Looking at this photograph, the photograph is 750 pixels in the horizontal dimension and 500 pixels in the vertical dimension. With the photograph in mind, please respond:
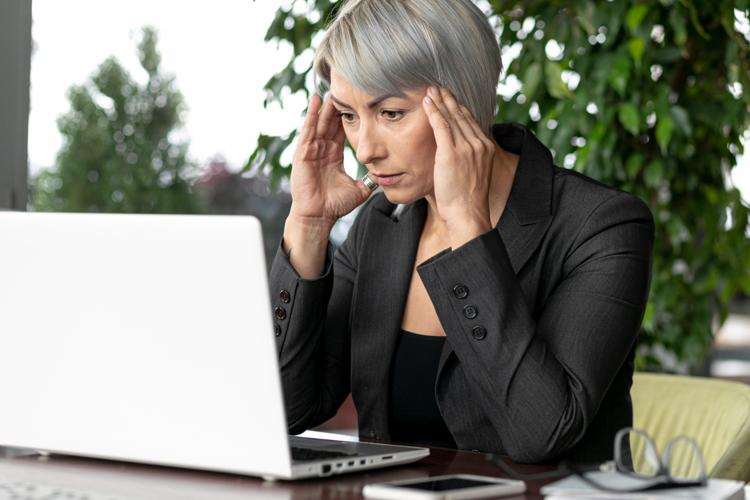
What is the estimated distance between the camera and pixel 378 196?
1.82m

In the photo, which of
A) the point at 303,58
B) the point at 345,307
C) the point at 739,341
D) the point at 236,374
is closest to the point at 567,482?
the point at 236,374

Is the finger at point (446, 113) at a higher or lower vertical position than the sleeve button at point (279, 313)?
higher

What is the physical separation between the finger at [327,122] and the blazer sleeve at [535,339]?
1.56 ft

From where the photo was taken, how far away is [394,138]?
152cm

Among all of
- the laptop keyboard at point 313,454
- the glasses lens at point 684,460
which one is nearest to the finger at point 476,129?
the laptop keyboard at point 313,454

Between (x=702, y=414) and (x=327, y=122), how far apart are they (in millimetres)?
819

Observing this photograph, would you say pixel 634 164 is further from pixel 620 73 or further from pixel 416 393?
pixel 416 393

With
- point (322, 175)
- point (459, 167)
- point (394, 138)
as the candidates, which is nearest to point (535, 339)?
point (459, 167)

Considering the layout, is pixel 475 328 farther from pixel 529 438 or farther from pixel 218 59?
pixel 218 59

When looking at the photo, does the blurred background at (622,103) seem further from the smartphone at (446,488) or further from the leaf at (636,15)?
the smartphone at (446,488)

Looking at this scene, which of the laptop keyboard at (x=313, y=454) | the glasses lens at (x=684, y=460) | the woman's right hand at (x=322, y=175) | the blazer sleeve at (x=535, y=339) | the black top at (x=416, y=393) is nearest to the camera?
the laptop keyboard at (x=313, y=454)

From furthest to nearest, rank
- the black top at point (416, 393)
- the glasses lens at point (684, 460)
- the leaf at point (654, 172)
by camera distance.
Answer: the leaf at point (654, 172) < the glasses lens at point (684, 460) < the black top at point (416, 393)

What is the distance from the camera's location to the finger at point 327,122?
1755 millimetres

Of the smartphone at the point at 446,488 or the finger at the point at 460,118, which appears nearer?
the smartphone at the point at 446,488
